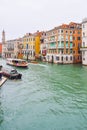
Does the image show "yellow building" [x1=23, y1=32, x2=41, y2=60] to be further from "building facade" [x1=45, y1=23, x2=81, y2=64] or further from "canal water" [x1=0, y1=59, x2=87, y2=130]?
"canal water" [x1=0, y1=59, x2=87, y2=130]

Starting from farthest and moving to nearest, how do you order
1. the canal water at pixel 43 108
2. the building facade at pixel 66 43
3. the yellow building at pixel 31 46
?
the yellow building at pixel 31 46 < the building facade at pixel 66 43 < the canal water at pixel 43 108

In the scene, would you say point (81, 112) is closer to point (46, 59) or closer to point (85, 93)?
point (85, 93)

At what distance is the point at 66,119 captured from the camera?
1177 centimetres

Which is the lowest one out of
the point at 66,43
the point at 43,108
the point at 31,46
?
the point at 43,108

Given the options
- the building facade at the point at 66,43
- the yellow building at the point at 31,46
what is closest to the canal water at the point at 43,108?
the building facade at the point at 66,43

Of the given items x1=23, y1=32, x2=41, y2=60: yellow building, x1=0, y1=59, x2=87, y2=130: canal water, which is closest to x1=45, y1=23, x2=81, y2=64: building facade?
x1=23, y1=32, x2=41, y2=60: yellow building

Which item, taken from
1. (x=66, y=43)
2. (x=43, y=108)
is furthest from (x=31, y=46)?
(x=43, y=108)

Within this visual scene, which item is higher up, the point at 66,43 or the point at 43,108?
the point at 66,43

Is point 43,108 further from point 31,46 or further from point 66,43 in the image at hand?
point 31,46

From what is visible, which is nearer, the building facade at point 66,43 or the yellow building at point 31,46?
the building facade at point 66,43

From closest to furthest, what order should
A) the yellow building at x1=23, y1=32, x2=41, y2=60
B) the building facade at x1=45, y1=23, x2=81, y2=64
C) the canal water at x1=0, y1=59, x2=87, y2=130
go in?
1. the canal water at x1=0, y1=59, x2=87, y2=130
2. the building facade at x1=45, y1=23, x2=81, y2=64
3. the yellow building at x1=23, y1=32, x2=41, y2=60

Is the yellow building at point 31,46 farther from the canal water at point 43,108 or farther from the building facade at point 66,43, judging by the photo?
the canal water at point 43,108

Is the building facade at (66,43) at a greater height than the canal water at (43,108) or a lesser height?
greater

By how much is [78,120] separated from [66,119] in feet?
2.21
